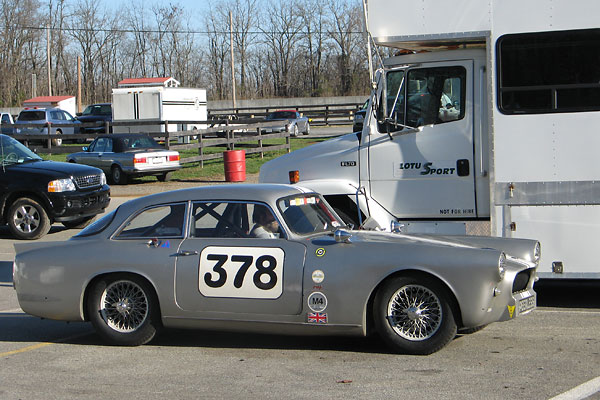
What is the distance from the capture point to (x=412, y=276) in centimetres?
659

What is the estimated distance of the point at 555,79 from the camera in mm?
8375

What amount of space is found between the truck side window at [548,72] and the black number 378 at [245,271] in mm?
3418

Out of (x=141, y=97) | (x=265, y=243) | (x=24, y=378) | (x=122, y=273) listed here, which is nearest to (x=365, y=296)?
(x=265, y=243)

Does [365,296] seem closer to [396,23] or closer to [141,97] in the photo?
[396,23]

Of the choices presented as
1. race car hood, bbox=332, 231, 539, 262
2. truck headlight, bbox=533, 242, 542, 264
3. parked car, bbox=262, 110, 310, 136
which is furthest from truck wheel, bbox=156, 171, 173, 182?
truck headlight, bbox=533, 242, 542, 264

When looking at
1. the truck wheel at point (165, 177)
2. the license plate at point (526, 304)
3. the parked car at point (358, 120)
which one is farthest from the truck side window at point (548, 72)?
the truck wheel at point (165, 177)

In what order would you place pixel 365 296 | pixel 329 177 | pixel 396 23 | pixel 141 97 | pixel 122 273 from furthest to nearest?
pixel 141 97, pixel 329 177, pixel 396 23, pixel 122 273, pixel 365 296

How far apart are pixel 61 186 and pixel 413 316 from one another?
9.94 m

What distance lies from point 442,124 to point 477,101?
473 millimetres

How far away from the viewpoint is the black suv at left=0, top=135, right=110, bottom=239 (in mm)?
14734

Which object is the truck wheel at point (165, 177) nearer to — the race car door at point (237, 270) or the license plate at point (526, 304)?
the race car door at point (237, 270)

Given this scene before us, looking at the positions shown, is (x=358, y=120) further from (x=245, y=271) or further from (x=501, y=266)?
(x=501, y=266)

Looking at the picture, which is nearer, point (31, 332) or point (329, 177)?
point (31, 332)

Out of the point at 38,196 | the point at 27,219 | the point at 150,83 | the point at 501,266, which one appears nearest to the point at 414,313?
the point at 501,266
